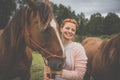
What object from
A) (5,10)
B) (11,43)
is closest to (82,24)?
(5,10)

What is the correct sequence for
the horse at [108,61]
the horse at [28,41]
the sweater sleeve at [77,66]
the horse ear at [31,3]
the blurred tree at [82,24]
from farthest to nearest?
the blurred tree at [82,24] → the horse at [108,61] → the horse ear at [31,3] → the horse at [28,41] → the sweater sleeve at [77,66]

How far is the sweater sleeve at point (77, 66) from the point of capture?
282cm

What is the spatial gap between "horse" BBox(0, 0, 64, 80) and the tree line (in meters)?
1.23

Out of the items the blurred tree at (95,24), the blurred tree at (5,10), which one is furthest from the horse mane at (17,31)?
the blurred tree at (95,24)

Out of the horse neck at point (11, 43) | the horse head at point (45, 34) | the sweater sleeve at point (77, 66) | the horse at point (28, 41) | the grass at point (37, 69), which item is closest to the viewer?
the sweater sleeve at point (77, 66)

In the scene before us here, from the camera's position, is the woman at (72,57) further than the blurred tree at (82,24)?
No

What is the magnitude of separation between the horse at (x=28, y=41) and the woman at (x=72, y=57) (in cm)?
18

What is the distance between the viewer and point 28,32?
391 cm

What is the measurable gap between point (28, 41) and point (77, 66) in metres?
1.17

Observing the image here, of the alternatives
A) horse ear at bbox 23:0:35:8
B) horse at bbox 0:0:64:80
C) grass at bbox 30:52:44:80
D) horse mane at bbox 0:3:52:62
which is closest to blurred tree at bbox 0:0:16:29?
grass at bbox 30:52:44:80

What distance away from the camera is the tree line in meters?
5.68

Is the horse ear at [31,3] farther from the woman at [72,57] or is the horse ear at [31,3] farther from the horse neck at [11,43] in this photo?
the woman at [72,57]

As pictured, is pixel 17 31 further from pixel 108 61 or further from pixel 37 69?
pixel 37 69

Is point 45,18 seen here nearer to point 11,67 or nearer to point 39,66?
point 11,67
